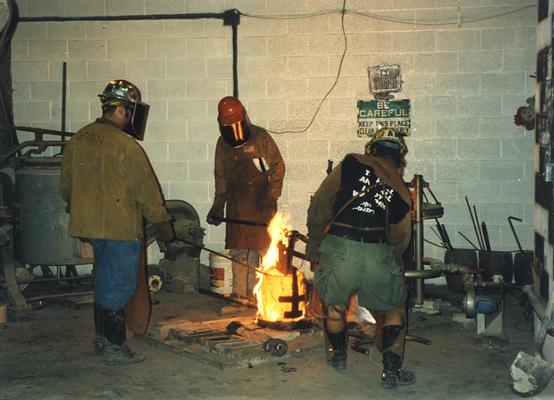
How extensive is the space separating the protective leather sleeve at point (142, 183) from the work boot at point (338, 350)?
1.75 m

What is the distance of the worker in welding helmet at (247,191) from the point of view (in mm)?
8844

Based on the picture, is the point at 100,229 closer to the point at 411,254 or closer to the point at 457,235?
the point at 411,254

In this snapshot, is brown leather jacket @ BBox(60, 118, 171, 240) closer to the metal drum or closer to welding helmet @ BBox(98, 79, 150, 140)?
→ welding helmet @ BBox(98, 79, 150, 140)

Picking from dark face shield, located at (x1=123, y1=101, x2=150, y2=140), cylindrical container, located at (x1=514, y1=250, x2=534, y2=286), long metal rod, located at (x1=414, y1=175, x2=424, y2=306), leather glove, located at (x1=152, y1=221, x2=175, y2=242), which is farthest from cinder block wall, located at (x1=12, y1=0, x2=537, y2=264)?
leather glove, located at (x1=152, y1=221, x2=175, y2=242)

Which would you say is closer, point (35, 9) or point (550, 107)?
point (550, 107)

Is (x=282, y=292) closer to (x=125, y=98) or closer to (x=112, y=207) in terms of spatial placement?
(x=112, y=207)

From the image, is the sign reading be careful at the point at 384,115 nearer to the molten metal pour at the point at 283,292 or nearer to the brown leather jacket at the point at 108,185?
the molten metal pour at the point at 283,292

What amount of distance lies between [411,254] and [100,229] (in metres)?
3.48

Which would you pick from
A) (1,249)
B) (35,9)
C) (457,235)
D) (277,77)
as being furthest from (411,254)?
(35,9)

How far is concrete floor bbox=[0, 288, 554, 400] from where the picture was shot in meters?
5.88

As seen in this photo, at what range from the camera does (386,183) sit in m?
5.93

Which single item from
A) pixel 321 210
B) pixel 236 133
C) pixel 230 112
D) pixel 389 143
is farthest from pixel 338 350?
pixel 230 112

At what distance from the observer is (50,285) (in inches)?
398

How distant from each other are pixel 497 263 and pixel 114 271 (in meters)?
4.76
